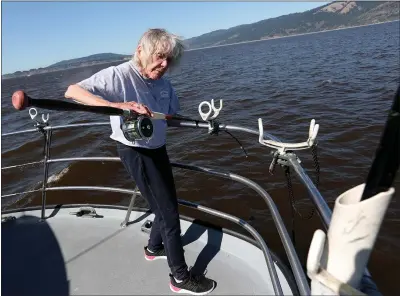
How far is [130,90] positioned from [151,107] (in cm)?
28

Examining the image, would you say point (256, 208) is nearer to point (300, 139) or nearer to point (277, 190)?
A: point (277, 190)

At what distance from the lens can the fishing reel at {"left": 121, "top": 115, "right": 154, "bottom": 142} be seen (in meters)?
2.20

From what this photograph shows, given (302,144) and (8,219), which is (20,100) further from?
(8,219)

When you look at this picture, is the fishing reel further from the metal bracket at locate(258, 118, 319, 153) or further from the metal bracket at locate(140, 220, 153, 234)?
the metal bracket at locate(140, 220, 153, 234)

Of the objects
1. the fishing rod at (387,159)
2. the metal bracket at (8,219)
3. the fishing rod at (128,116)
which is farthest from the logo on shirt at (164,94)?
the metal bracket at (8,219)

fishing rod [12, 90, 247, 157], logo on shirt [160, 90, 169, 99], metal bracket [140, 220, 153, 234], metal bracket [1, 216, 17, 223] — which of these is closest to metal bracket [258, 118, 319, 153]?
fishing rod [12, 90, 247, 157]

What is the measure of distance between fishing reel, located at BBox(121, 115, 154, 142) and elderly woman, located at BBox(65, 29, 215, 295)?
7cm

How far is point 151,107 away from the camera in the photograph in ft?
8.51

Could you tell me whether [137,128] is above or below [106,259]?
above

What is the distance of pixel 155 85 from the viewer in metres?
2.57

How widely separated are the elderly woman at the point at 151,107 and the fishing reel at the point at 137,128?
2.6 inches

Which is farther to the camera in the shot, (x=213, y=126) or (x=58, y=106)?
(x=213, y=126)

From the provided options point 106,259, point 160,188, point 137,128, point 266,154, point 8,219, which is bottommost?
point 266,154

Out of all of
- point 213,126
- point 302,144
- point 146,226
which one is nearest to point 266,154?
point 146,226
